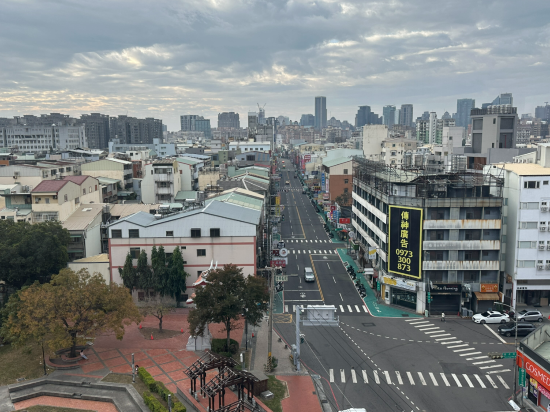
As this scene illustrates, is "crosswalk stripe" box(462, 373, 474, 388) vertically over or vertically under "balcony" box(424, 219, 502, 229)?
under

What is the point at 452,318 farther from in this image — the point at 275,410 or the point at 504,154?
the point at 504,154

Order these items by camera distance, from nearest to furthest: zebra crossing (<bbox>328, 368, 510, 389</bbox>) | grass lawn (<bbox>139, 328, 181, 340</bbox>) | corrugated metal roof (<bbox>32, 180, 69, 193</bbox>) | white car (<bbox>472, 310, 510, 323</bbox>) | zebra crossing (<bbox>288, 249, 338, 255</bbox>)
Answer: zebra crossing (<bbox>328, 368, 510, 389</bbox>)
grass lawn (<bbox>139, 328, 181, 340</bbox>)
white car (<bbox>472, 310, 510, 323</bbox>)
corrugated metal roof (<bbox>32, 180, 69, 193</bbox>)
zebra crossing (<bbox>288, 249, 338, 255</bbox>)

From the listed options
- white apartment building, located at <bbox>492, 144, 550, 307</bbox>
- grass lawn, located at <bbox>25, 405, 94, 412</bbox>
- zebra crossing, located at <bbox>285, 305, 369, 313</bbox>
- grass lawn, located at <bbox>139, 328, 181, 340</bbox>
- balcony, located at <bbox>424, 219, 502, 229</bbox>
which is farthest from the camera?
zebra crossing, located at <bbox>285, 305, 369, 313</bbox>

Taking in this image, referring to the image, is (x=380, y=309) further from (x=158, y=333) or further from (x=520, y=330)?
(x=158, y=333)

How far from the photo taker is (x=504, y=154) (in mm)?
92062

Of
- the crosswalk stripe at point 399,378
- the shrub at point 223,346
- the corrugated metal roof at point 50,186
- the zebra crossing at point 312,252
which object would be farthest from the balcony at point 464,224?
the corrugated metal roof at point 50,186

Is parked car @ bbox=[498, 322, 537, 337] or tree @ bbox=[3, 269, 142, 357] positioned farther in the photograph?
parked car @ bbox=[498, 322, 537, 337]

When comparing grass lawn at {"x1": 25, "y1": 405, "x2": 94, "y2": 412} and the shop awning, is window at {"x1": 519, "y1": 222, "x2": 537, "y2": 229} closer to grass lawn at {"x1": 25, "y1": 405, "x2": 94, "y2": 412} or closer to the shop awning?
the shop awning

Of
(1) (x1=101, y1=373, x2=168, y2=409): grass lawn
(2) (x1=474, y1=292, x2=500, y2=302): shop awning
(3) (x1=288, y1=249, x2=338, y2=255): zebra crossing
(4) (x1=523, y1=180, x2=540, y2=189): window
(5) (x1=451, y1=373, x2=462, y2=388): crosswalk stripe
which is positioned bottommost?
(3) (x1=288, y1=249, x2=338, y2=255): zebra crossing

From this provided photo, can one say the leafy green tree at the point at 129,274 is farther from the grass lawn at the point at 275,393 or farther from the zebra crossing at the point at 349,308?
the grass lawn at the point at 275,393

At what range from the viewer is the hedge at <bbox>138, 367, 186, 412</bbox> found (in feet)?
106

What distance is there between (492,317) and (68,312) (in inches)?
1727

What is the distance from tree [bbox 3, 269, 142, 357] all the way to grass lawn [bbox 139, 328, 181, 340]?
18.3ft

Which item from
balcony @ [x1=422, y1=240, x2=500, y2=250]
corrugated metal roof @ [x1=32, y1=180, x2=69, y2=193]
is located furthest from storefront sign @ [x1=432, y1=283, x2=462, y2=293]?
corrugated metal roof @ [x1=32, y1=180, x2=69, y2=193]
